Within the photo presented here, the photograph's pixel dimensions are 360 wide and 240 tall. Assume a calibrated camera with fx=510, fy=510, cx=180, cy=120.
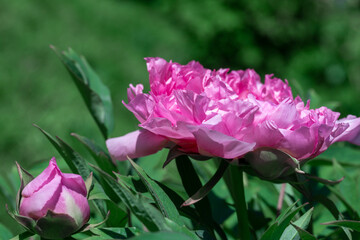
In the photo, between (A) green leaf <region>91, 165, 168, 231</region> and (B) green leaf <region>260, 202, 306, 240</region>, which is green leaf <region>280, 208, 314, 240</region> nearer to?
(B) green leaf <region>260, 202, 306, 240</region>

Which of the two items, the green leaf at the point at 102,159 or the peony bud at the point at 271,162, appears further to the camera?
the green leaf at the point at 102,159

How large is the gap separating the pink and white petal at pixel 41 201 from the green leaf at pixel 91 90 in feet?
0.73

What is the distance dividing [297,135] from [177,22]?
4.11 metres

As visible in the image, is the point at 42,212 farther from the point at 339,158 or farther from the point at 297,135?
the point at 339,158

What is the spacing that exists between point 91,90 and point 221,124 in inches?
10.2

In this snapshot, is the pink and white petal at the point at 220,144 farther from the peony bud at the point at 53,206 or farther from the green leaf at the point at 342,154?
the green leaf at the point at 342,154

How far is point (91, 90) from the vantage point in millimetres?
667

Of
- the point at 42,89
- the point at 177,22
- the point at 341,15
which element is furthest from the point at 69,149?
the point at 177,22

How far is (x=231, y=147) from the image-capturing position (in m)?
0.45

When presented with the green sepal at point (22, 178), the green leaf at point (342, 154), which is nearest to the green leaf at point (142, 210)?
the green sepal at point (22, 178)

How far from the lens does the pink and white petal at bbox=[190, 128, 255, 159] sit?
443 mm

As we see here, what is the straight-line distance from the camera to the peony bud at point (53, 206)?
45 centimetres

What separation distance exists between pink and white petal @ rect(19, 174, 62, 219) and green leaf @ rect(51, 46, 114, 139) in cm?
22

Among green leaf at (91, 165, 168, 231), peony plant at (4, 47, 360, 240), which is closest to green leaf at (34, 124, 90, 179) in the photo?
peony plant at (4, 47, 360, 240)
